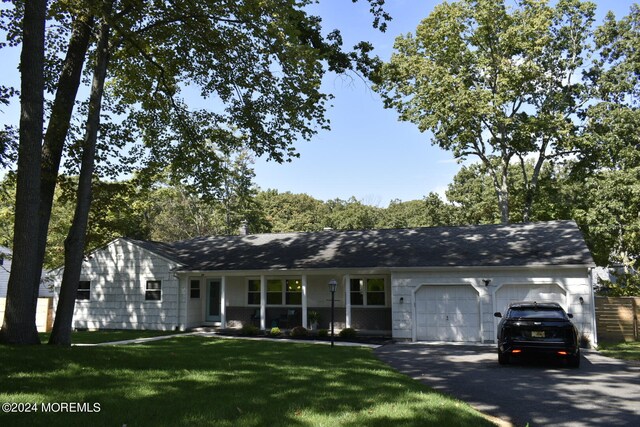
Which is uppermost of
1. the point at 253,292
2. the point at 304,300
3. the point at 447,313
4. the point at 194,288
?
the point at 194,288

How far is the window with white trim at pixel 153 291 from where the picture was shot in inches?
888

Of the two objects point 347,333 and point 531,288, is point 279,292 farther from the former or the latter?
point 531,288

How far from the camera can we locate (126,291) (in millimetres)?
22953

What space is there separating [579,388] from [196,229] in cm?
4301

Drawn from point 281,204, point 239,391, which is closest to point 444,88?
point 239,391

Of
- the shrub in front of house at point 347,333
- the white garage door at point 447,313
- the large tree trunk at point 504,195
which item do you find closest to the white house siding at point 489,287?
the white garage door at point 447,313

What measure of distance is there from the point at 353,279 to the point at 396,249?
227cm

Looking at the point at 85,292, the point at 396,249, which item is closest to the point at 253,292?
the point at 396,249

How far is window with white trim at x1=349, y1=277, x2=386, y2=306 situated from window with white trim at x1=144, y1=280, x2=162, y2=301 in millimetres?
9020

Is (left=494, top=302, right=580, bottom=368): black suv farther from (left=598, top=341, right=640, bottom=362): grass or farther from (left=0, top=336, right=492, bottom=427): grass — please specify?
(left=598, top=341, right=640, bottom=362): grass

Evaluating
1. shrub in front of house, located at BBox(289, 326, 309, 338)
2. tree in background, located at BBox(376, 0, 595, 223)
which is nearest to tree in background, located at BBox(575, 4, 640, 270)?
tree in background, located at BBox(376, 0, 595, 223)

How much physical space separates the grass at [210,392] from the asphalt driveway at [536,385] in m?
0.91

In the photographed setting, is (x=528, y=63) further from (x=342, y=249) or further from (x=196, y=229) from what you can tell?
(x=196, y=229)

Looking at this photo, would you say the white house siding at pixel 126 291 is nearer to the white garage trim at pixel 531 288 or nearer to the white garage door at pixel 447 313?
the white garage door at pixel 447 313
